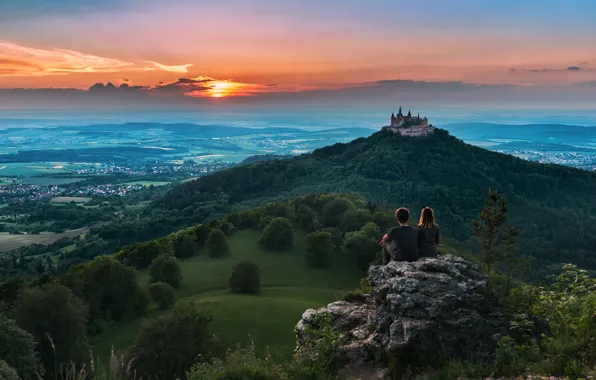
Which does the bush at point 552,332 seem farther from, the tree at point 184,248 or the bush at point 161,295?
the tree at point 184,248

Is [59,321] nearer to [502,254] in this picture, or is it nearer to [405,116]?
[502,254]

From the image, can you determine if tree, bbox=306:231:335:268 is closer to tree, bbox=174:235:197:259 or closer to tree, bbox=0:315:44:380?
tree, bbox=174:235:197:259

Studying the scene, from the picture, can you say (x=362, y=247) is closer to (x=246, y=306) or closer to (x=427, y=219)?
(x=246, y=306)

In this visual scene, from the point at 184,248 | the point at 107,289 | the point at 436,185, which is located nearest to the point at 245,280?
the point at 107,289

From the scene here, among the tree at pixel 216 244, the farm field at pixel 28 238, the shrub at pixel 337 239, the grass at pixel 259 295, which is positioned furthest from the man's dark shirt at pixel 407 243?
the farm field at pixel 28 238

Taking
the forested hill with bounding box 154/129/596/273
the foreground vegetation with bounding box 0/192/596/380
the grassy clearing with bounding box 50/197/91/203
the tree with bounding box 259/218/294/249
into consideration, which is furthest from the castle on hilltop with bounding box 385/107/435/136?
the grassy clearing with bounding box 50/197/91/203
